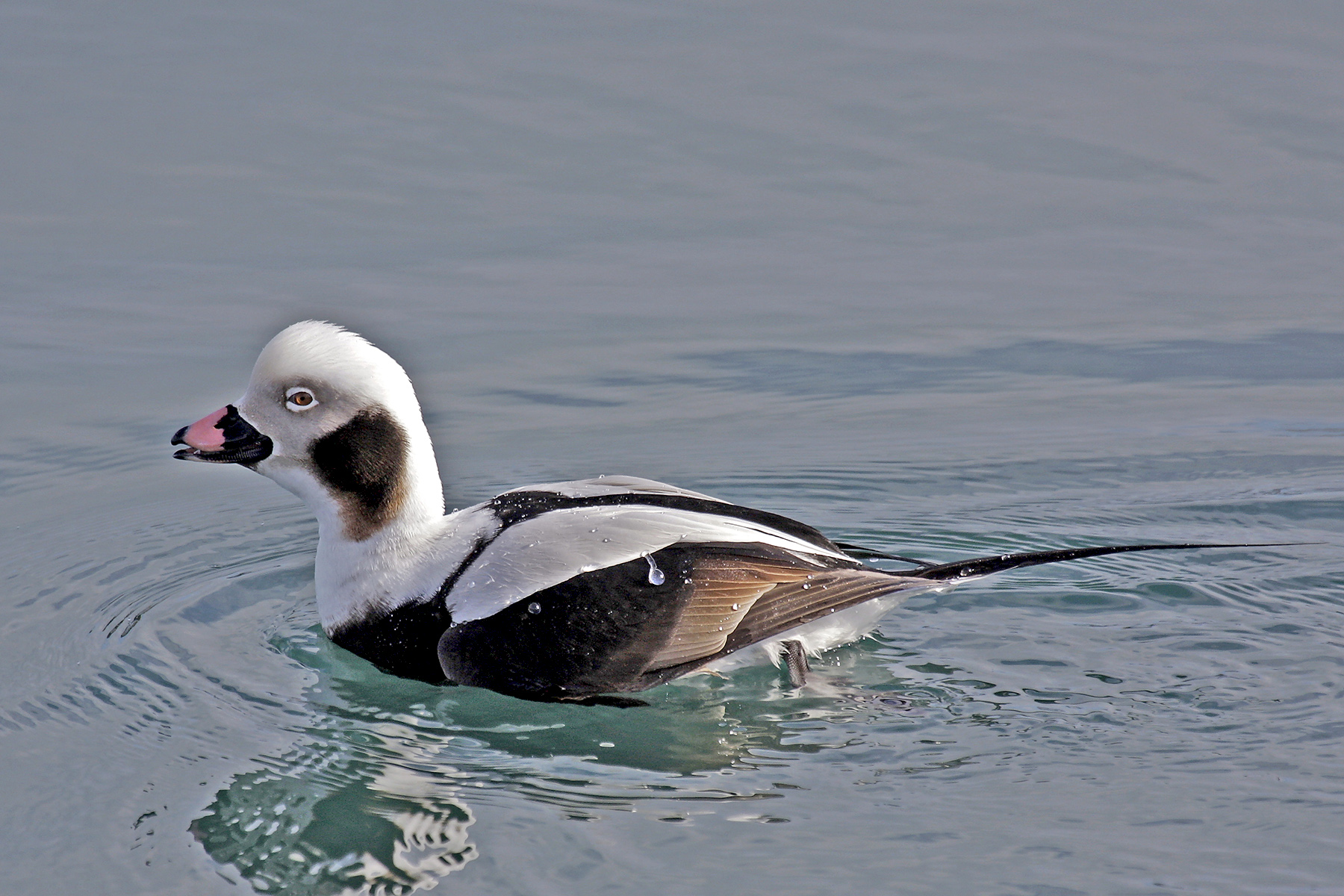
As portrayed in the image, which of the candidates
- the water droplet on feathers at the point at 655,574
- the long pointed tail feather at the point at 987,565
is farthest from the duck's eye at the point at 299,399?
the long pointed tail feather at the point at 987,565

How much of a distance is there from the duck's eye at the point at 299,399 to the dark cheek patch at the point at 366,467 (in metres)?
0.11

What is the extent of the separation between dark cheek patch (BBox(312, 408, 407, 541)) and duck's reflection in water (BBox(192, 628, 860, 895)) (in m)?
0.48

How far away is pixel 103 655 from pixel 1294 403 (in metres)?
5.21

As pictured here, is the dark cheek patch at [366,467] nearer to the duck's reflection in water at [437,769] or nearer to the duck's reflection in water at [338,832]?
the duck's reflection in water at [437,769]

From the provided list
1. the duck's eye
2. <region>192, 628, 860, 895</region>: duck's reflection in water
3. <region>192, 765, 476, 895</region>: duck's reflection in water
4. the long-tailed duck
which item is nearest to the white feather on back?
the long-tailed duck

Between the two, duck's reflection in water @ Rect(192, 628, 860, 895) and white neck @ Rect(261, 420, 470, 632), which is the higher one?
white neck @ Rect(261, 420, 470, 632)

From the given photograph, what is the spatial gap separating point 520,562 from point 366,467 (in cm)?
66

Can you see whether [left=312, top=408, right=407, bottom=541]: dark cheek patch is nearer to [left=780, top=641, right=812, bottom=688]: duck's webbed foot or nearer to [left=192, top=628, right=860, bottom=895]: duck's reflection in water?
[left=192, top=628, right=860, bottom=895]: duck's reflection in water

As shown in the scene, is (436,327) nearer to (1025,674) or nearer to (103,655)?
(103,655)

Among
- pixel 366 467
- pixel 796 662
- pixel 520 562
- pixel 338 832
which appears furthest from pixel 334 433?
pixel 796 662

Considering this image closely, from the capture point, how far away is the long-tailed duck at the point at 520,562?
476cm

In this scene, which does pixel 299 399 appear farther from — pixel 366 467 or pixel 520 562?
pixel 520 562

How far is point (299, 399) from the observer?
5.14 meters

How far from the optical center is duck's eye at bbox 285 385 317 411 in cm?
513
